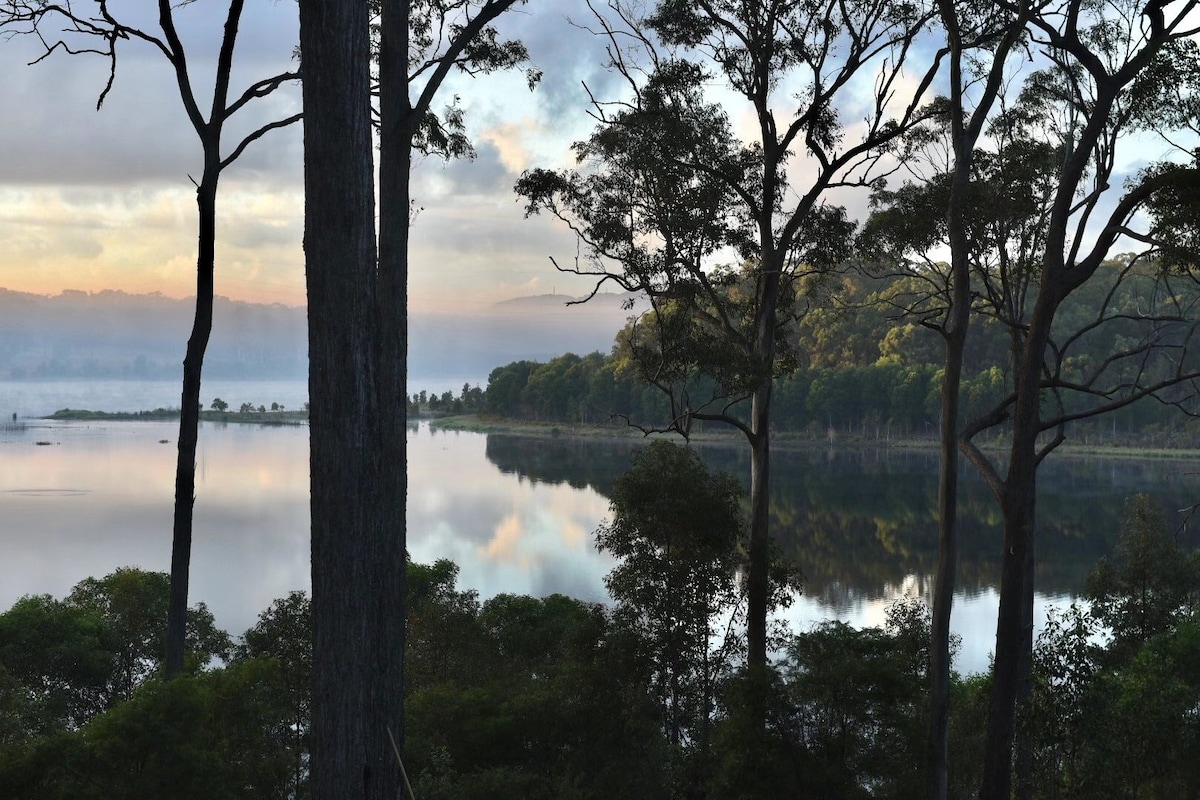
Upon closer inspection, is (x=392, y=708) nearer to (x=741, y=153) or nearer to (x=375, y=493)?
(x=375, y=493)

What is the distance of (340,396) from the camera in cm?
274

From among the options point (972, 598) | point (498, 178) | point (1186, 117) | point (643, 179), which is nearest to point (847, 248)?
point (643, 179)

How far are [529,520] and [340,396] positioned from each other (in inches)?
964

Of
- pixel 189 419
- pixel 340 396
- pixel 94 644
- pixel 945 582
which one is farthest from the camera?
pixel 94 644

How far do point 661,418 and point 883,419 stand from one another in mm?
8871

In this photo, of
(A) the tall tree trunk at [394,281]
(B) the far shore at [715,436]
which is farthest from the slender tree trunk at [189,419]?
(B) the far shore at [715,436]

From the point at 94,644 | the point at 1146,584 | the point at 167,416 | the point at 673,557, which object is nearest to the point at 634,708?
the point at 673,557

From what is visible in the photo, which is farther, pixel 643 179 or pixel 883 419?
pixel 883 419

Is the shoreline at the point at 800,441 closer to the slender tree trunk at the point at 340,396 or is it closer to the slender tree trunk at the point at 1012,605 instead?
the slender tree trunk at the point at 1012,605

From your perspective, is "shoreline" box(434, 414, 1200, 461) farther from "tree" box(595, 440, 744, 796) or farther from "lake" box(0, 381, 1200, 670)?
"tree" box(595, 440, 744, 796)

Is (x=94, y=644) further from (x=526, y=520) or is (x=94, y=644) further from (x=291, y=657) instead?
(x=526, y=520)

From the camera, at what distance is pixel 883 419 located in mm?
42562

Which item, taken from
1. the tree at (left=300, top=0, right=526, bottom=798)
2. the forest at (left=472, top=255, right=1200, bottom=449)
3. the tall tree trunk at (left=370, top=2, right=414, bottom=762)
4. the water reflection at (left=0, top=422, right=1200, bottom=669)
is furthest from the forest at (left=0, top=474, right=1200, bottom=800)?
the forest at (left=472, top=255, right=1200, bottom=449)

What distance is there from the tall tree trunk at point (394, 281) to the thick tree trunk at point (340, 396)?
77cm
